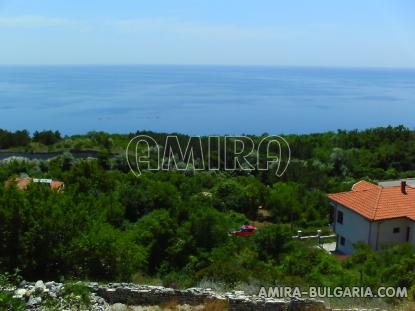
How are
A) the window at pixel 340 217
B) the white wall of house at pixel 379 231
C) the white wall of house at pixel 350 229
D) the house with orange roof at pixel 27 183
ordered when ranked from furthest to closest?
the window at pixel 340 217
the white wall of house at pixel 350 229
the white wall of house at pixel 379 231
the house with orange roof at pixel 27 183

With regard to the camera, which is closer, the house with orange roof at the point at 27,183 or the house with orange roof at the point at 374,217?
the house with orange roof at the point at 27,183

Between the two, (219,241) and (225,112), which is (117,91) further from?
(219,241)

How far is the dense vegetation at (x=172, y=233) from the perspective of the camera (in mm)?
9312

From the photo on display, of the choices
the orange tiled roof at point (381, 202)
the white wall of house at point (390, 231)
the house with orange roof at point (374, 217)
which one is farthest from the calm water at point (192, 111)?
the white wall of house at point (390, 231)

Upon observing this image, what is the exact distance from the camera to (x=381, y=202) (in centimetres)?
1822

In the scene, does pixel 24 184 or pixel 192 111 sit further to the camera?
pixel 192 111

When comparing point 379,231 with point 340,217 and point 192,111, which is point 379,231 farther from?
point 192,111

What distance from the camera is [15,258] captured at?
30.2ft

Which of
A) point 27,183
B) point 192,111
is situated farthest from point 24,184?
point 192,111

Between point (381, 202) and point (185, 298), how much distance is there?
12686 mm

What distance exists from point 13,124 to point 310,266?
81.2 metres

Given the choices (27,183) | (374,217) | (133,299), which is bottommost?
(374,217)

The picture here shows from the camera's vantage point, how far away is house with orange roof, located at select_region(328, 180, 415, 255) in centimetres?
1755

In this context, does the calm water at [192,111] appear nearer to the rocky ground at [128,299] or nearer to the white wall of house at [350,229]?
the white wall of house at [350,229]
